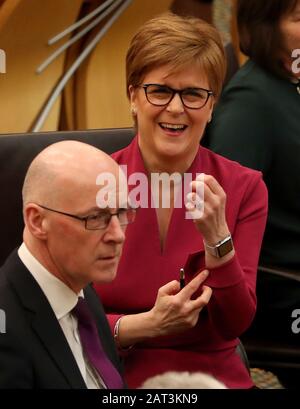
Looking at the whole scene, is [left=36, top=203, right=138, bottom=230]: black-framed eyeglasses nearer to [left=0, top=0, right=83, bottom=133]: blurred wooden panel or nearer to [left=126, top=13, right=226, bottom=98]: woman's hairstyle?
[left=126, top=13, right=226, bottom=98]: woman's hairstyle

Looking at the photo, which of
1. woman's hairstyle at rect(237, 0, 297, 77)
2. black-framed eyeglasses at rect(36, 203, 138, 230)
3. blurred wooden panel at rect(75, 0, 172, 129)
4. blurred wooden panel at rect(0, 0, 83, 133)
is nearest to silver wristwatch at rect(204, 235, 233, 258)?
black-framed eyeglasses at rect(36, 203, 138, 230)

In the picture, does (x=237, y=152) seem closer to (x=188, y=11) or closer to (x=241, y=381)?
(x=241, y=381)

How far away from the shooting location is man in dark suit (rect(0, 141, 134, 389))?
1129 mm

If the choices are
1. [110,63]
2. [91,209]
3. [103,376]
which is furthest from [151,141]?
[110,63]

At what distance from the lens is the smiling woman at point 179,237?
1.44m

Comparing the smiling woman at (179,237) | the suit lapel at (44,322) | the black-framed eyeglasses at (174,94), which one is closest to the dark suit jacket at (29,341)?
the suit lapel at (44,322)

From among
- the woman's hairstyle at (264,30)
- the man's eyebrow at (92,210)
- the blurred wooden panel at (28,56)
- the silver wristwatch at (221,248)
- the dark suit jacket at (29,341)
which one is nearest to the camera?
the dark suit jacket at (29,341)

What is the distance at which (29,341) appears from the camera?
44.1 inches

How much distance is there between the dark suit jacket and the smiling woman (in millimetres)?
295

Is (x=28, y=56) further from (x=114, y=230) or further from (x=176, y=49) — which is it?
(x=114, y=230)

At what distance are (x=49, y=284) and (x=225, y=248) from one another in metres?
0.34

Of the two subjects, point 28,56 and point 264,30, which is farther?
point 28,56

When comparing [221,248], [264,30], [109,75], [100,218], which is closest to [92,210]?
[100,218]

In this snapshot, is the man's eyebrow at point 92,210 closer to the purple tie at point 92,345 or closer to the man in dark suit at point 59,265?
the man in dark suit at point 59,265
